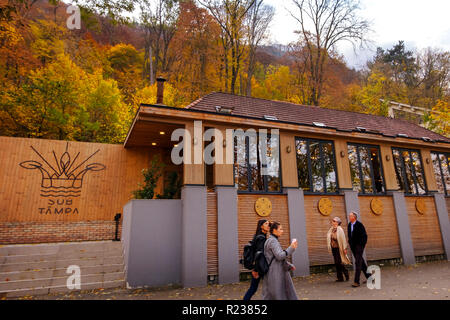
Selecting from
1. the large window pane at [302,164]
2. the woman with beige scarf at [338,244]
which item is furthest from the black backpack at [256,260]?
the large window pane at [302,164]

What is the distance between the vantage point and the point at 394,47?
119 feet

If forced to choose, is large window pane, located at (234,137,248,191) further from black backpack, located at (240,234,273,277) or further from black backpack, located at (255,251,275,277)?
black backpack, located at (255,251,275,277)

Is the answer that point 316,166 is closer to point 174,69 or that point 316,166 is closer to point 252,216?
point 252,216

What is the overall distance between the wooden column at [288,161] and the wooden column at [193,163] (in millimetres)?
2922

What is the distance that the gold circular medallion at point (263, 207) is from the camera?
313 inches

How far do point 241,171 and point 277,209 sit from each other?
174 centimetres

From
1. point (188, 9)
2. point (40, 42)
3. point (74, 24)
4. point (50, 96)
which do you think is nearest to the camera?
point (50, 96)

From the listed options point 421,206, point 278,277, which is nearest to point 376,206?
point 421,206

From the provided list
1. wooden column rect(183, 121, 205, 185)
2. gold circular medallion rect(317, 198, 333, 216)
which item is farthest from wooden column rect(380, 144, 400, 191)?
wooden column rect(183, 121, 205, 185)

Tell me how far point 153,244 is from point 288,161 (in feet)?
16.9

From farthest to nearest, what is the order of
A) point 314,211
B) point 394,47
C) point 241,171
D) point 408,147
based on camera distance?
point 394,47, point 408,147, point 314,211, point 241,171

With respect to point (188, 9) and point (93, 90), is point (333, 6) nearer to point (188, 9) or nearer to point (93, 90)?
point (188, 9)

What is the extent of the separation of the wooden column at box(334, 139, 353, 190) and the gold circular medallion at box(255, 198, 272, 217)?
328cm
